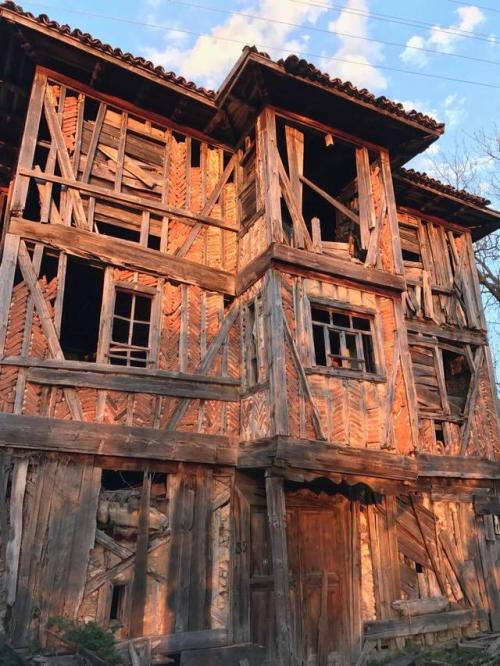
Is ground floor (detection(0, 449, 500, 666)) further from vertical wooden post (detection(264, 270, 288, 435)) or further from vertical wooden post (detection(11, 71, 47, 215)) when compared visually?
vertical wooden post (detection(11, 71, 47, 215))

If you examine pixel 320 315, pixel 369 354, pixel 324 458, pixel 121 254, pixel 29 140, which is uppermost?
pixel 29 140

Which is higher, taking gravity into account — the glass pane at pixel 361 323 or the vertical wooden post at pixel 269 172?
the vertical wooden post at pixel 269 172

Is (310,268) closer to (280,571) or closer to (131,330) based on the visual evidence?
(131,330)

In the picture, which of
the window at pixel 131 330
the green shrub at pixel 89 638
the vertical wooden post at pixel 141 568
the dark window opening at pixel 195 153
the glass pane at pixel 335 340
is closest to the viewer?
the green shrub at pixel 89 638

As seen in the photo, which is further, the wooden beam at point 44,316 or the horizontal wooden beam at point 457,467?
the horizontal wooden beam at point 457,467

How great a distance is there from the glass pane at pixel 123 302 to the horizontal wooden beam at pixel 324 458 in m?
3.28

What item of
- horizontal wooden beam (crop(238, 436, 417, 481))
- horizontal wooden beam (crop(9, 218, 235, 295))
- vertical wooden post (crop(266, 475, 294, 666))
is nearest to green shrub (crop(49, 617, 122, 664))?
vertical wooden post (crop(266, 475, 294, 666))

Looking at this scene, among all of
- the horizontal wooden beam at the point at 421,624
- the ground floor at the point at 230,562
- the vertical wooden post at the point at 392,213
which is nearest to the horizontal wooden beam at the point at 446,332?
the vertical wooden post at the point at 392,213

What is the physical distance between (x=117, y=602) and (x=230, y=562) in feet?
5.54

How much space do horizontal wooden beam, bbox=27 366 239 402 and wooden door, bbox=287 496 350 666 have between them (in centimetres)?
226

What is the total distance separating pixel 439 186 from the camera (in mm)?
12312

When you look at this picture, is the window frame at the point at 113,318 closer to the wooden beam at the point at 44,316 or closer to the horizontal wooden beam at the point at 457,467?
the wooden beam at the point at 44,316

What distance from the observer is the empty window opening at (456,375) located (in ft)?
38.7

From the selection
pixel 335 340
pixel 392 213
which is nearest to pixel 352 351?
pixel 335 340
